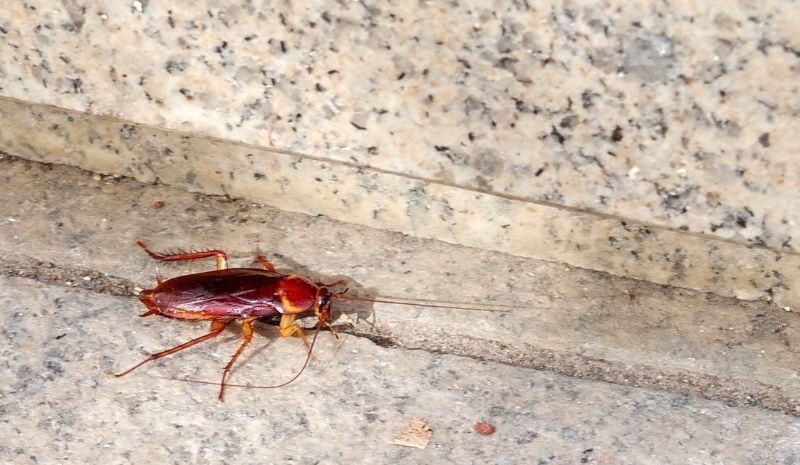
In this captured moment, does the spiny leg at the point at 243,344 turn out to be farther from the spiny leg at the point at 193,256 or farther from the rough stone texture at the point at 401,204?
the rough stone texture at the point at 401,204

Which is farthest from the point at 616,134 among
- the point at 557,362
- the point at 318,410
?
the point at 318,410

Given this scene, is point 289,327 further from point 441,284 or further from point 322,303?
point 441,284

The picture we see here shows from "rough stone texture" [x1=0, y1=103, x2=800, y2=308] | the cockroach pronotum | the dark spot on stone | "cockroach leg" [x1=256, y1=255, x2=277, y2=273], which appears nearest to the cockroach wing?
the cockroach pronotum

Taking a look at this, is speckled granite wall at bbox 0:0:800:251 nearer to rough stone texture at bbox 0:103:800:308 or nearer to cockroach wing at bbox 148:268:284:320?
rough stone texture at bbox 0:103:800:308

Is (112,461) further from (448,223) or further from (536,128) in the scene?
(536,128)

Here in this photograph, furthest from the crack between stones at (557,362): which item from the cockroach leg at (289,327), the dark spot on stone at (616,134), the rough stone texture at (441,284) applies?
the dark spot on stone at (616,134)

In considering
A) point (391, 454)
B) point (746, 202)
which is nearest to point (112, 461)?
point (391, 454)
